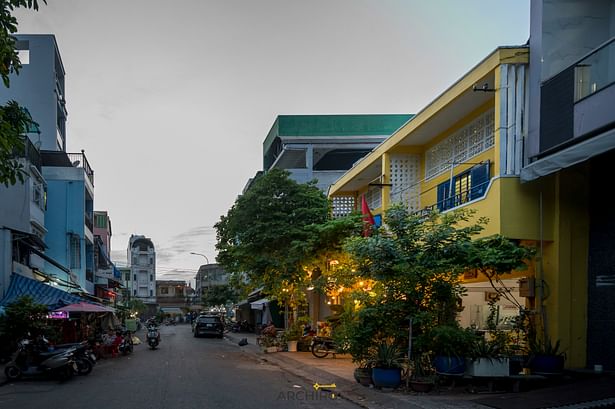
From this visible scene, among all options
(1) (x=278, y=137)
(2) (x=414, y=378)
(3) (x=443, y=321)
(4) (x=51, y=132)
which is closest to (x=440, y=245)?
(3) (x=443, y=321)

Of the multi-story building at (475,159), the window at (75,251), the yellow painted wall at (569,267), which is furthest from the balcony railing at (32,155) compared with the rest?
the yellow painted wall at (569,267)

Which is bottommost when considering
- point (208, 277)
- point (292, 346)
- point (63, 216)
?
point (208, 277)

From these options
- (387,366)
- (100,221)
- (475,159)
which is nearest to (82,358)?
(387,366)

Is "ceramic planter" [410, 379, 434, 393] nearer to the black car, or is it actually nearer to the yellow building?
the yellow building

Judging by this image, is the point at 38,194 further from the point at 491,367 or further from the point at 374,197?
the point at 491,367

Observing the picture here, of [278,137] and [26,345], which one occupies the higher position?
[278,137]

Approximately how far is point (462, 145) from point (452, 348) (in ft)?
22.8

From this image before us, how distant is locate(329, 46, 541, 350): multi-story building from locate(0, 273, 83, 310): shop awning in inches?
466

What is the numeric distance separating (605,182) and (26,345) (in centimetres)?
1473

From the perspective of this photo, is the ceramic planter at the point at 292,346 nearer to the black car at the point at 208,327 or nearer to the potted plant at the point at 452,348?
the potted plant at the point at 452,348

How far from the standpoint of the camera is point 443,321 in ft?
45.1

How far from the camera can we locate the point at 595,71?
11570mm

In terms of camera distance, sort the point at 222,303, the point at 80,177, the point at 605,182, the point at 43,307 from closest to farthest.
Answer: the point at 605,182 < the point at 43,307 < the point at 80,177 < the point at 222,303

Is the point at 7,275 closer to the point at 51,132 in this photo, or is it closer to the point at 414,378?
the point at 414,378
